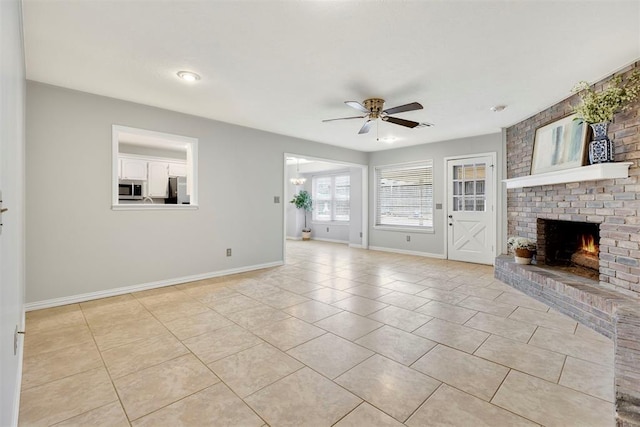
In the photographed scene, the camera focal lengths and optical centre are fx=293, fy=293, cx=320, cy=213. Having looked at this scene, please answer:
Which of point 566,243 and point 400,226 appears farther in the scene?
point 400,226

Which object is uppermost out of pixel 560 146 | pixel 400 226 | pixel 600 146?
pixel 560 146

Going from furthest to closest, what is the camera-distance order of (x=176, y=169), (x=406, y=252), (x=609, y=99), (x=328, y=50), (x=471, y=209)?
(x=406, y=252) → (x=176, y=169) → (x=471, y=209) → (x=609, y=99) → (x=328, y=50)

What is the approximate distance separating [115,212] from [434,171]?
5928mm

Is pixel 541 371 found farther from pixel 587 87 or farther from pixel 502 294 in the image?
pixel 587 87

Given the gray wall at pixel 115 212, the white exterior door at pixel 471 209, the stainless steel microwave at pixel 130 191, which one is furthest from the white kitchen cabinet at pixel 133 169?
the white exterior door at pixel 471 209

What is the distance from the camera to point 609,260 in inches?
120

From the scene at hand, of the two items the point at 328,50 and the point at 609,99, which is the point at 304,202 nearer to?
the point at 328,50

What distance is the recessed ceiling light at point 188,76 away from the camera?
10.1 ft

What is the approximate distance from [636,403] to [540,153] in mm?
3754

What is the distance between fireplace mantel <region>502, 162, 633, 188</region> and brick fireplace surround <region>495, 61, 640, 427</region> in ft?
0.33

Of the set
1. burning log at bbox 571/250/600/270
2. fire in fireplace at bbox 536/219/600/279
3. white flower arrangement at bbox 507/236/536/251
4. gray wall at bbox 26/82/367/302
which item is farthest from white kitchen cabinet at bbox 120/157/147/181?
burning log at bbox 571/250/600/270

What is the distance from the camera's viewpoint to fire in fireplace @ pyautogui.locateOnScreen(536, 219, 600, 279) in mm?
3916

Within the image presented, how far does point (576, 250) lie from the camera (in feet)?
13.6

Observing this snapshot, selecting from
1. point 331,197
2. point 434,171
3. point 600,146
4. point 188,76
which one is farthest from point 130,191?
point 600,146
